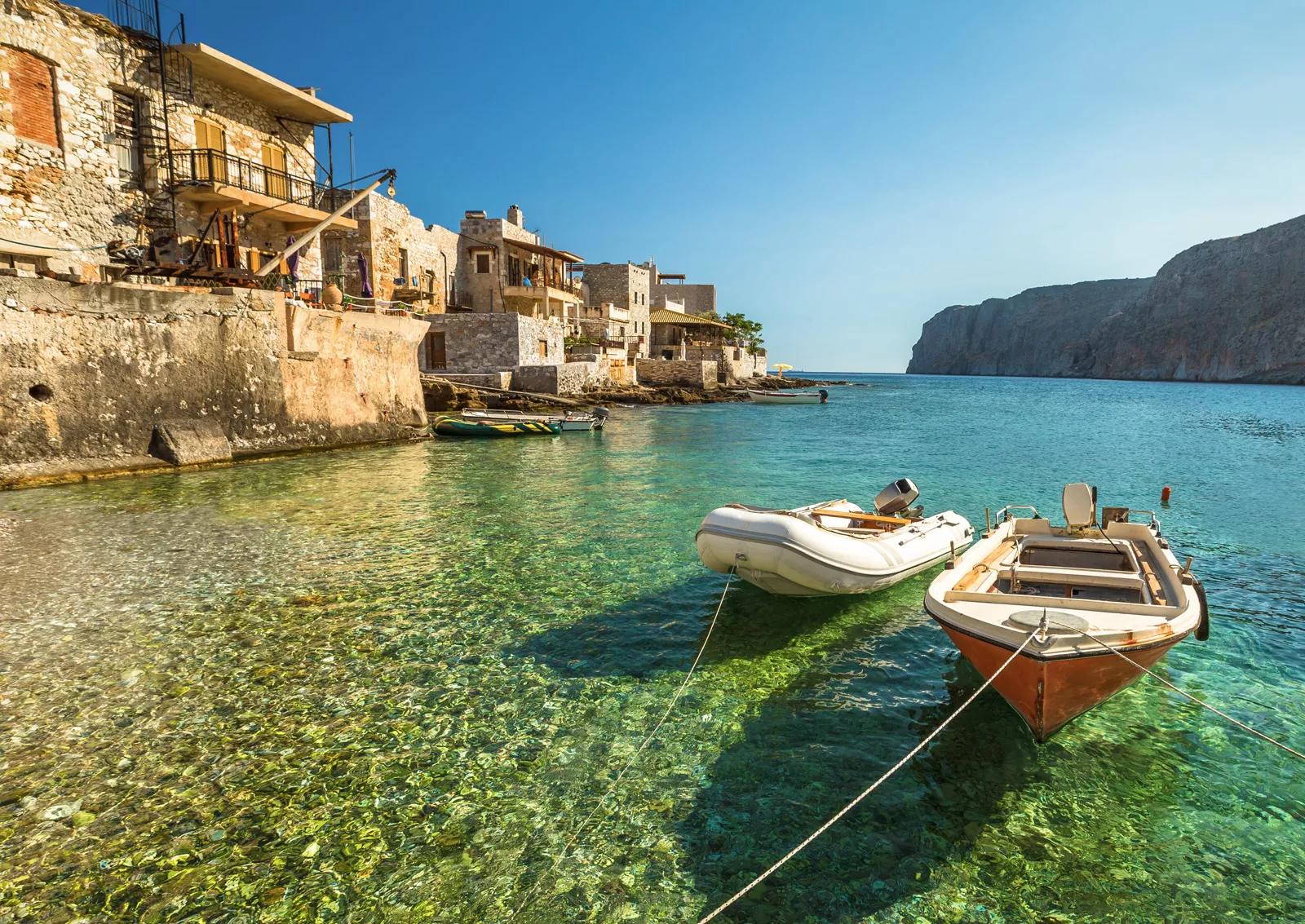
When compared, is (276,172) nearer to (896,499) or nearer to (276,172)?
(276,172)

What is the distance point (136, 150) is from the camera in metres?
18.2

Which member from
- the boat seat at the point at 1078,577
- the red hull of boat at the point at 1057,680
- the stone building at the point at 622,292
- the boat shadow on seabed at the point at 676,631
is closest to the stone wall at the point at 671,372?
the stone building at the point at 622,292

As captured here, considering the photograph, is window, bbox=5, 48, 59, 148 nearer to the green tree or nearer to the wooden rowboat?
the wooden rowboat

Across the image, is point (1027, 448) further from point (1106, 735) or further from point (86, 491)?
point (86, 491)

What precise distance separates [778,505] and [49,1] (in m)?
19.9

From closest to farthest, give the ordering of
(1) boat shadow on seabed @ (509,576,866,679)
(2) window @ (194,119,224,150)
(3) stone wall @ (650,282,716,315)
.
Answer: (1) boat shadow on seabed @ (509,576,866,679)
(2) window @ (194,119,224,150)
(3) stone wall @ (650,282,716,315)

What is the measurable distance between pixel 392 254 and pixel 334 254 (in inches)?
108

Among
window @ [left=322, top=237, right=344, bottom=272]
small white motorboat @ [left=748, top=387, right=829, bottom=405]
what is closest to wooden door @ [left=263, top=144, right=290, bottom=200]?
window @ [left=322, top=237, right=344, bottom=272]

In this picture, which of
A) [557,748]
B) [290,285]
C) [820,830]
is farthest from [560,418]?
[820,830]

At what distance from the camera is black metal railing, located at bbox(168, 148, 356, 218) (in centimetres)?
1889

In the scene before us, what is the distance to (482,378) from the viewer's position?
3388 centimetres

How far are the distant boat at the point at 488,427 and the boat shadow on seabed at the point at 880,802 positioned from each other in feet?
69.0

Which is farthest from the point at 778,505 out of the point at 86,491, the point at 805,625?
the point at 86,491

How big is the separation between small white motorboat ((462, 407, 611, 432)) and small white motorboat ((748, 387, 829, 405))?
29.0 metres
